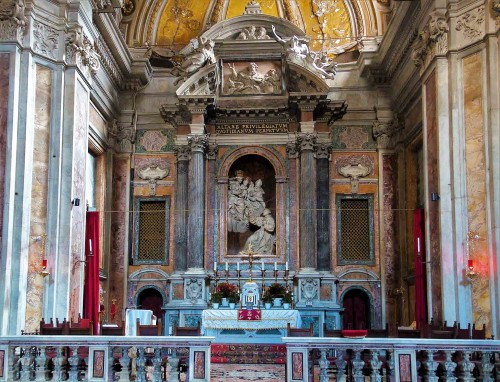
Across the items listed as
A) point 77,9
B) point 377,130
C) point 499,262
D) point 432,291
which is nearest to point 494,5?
point 499,262

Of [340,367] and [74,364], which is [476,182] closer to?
[340,367]

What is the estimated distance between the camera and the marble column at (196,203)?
1788 cm

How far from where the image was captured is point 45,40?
1395 cm

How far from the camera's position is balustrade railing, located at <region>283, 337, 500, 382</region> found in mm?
9258

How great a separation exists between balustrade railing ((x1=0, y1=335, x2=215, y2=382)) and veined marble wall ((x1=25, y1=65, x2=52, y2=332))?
341 cm

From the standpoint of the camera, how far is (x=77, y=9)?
14.5 m

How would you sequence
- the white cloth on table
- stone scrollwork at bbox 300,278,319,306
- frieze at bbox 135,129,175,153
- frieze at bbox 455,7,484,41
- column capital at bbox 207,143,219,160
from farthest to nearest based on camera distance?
frieze at bbox 135,129,175,153
column capital at bbox 207,143,219,160
stone scrollwork at bbox 300,278,319,306
the white cloth on table
frieze at bbox 455,7,484,41

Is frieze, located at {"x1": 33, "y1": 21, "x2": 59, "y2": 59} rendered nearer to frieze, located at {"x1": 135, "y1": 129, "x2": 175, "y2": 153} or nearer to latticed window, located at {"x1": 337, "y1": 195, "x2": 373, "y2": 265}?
frieze, located at {"x1": 135, "y1": 129, "x2": 175, "y2": 153}

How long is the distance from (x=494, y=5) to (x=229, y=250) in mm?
8965

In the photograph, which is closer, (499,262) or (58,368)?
(58,368)

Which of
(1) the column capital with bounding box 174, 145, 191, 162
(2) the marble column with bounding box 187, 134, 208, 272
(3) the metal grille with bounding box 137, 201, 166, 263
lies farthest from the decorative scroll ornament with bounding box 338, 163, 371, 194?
(3) the metal grille with bounding box 137, 201, 166, 263

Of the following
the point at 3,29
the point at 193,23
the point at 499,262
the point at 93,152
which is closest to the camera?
the point at 499,262

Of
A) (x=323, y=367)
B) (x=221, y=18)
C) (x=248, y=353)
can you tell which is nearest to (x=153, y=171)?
(x=221, y=18)

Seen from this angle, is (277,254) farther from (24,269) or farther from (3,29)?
(3,29)
